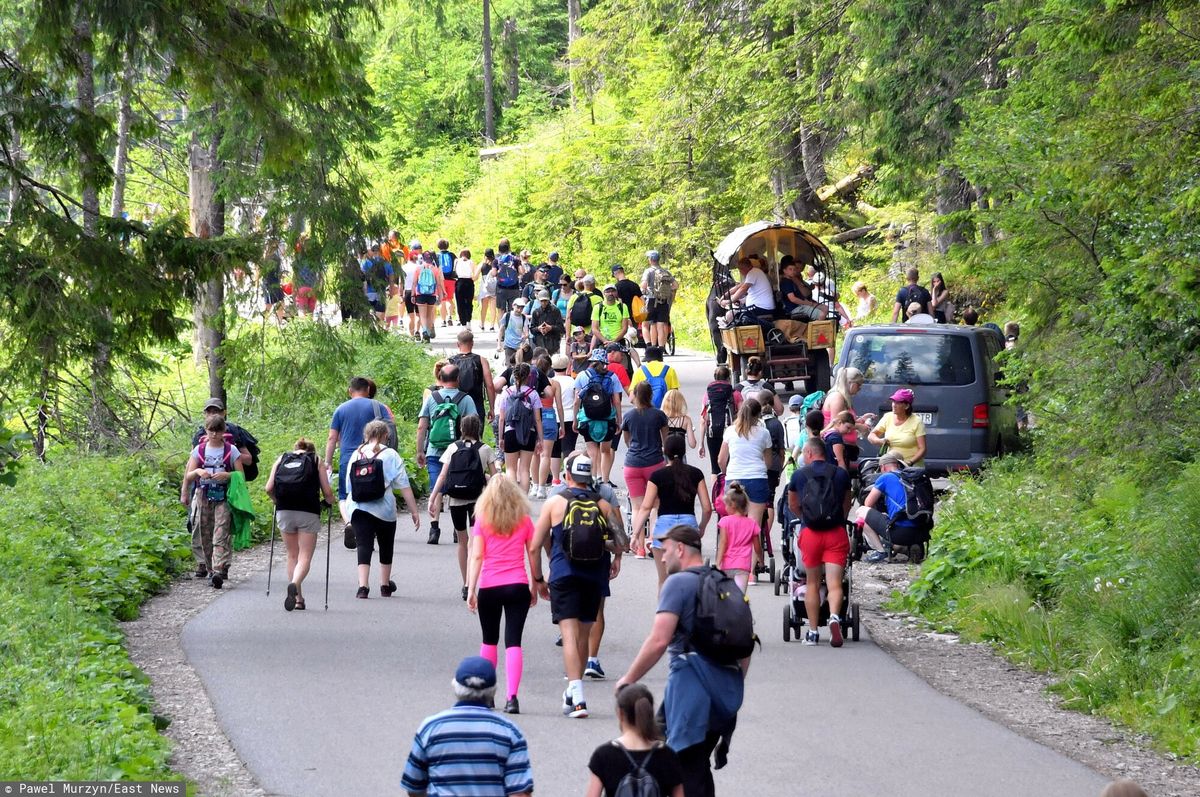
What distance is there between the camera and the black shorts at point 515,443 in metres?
18.3

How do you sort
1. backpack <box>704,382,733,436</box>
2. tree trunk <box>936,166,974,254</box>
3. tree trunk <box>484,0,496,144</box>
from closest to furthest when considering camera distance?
backpack <box>704,382,733,436</box>
tree trunk <box>936,166,974,254</box>
tree trunk <box>484,0,496,144</box>

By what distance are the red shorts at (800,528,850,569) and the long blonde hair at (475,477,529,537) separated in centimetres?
277

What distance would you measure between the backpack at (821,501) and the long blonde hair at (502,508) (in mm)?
2692

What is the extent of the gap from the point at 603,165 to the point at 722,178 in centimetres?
353

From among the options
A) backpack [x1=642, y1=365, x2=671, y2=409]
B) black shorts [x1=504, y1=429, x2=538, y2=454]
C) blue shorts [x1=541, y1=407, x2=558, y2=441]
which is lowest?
black shorts [x1=504, y1=429, x2=538, y2=454]

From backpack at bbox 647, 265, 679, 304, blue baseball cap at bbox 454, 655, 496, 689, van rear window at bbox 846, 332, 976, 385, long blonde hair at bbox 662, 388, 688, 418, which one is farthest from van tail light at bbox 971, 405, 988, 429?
blue baseball cap at bbox 454, 655, 496, 689

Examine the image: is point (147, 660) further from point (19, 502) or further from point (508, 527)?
Answer: point (19, 502)

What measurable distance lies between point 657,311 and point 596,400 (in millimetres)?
13885

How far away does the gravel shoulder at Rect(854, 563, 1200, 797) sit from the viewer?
953cm

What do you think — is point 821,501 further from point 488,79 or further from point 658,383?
point 488,79

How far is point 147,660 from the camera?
1192 cm

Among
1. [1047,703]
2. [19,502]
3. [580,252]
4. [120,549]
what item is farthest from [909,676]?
[580,252]

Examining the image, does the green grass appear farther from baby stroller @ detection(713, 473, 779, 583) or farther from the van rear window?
the van rear window

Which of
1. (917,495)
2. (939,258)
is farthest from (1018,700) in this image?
(939,258)
